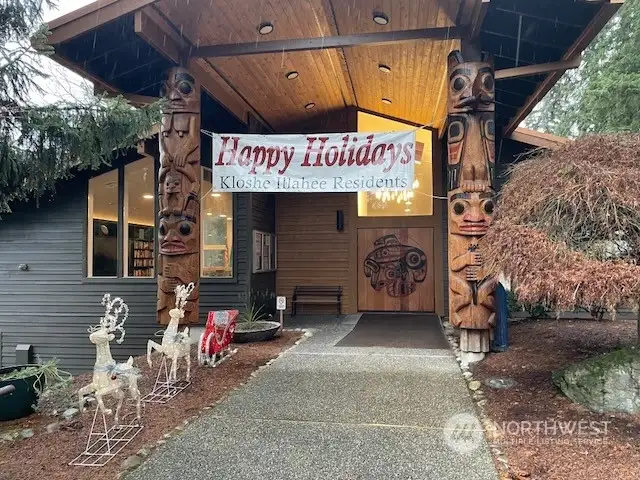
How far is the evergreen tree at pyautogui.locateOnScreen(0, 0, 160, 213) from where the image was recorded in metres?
3.47

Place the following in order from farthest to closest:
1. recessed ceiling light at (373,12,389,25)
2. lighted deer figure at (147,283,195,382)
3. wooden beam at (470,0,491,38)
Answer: recessed ceiling light at (373,12,389,25) → wooden beam at (470,0,491,38) → lighted deer figure at (147,283,195,382)

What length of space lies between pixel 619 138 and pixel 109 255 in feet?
28.4

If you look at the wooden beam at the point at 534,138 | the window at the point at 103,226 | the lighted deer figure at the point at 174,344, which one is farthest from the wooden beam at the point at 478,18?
the window at the point at 103,226

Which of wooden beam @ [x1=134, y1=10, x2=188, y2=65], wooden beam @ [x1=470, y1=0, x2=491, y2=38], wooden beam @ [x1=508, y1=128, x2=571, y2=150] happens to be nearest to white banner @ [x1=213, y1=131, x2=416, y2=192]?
wooden beam @ [x1=134, y1=10, x2=188, y2=65]

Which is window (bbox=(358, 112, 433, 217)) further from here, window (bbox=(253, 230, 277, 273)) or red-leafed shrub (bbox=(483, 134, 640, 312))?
red-leafed shrub (bbox=(483, 134, 640, 312))

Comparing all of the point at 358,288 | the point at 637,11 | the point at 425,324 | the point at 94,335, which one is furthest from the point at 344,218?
the point at 637,11

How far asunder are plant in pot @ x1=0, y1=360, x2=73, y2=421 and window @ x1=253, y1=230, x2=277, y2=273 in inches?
183

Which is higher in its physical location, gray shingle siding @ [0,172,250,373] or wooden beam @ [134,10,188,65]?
wooden beam @ [134,10,188,65]

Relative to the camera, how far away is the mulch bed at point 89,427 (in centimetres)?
301

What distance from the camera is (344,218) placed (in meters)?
10.3

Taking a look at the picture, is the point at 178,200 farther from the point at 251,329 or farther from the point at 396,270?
the point at 396,270

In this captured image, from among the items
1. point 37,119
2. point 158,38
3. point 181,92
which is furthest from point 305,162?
point 37,119

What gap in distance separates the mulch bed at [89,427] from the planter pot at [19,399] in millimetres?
73

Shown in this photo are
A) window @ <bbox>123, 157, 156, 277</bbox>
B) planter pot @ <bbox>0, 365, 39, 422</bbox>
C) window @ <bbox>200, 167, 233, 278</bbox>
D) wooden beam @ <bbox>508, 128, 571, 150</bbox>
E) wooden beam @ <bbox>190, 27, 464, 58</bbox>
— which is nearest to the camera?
planter pot @ <bbox>0, 365, 39, 422</bbox>
